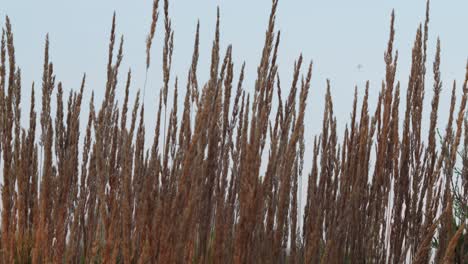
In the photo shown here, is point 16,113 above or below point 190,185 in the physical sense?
above

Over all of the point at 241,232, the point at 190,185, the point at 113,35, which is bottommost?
the point at 241,232

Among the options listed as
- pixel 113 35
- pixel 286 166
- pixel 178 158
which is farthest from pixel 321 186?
pixel 113 35

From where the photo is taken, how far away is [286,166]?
76.6 inches

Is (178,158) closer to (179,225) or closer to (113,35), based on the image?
(179,225)

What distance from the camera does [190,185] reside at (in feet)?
6.11

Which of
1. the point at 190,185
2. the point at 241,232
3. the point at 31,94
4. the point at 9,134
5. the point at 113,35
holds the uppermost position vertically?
the point at 113,35

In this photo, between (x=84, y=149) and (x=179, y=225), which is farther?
(x=84, y=149)

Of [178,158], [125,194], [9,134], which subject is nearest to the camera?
[125,194]

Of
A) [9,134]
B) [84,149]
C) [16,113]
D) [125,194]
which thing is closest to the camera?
[125,194]

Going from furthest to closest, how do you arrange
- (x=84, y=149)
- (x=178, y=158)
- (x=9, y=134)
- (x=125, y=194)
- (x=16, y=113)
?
1. (x=84, y=149)
2. (x=16, y=113)
3. (x=9, y=134)
4. (x=178, y=158)
5. (x=125, y=194)

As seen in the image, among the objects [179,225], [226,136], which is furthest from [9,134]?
[179,225]

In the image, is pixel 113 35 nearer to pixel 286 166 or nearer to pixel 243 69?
pixel 243 69

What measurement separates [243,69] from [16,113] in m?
0.96

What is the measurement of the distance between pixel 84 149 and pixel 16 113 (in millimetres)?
374
